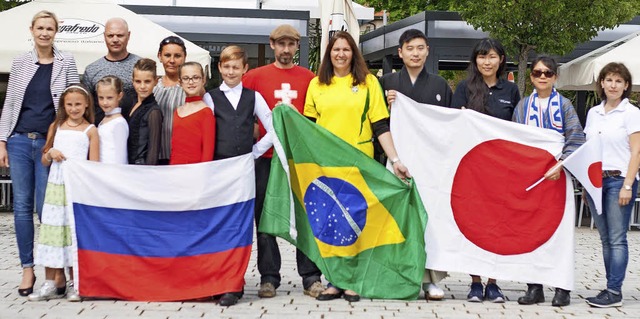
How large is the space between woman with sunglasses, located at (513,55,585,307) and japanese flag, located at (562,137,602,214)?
13 centimetres

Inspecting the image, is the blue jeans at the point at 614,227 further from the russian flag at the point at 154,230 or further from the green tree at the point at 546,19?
the green tree at the point at 546,19

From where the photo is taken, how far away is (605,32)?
19.4 m

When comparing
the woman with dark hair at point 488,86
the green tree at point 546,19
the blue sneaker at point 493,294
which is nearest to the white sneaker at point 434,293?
the blue sneaker at point 493,294

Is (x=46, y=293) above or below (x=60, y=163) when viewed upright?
below

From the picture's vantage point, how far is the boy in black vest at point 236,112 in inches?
303

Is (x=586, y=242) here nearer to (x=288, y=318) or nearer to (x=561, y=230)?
(x=561, y=230)

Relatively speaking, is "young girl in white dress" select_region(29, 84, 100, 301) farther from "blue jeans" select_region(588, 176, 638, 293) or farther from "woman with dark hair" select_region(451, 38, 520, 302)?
"blue jeans" select_region(588, 176, 638, 293)

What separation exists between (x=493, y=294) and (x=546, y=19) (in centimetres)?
1009

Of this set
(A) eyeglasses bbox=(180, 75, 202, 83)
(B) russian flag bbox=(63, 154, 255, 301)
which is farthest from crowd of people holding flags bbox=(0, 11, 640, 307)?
(B) russian flag bbox=(63, 154, 255, 301)

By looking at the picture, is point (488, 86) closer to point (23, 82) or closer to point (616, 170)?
point (616, 170)

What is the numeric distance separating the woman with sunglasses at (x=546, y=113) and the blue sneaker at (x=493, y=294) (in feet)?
0.47

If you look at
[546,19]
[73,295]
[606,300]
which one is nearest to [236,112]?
[73,295]

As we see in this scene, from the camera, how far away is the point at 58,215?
755 centimetres

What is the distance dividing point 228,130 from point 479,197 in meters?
1.90
